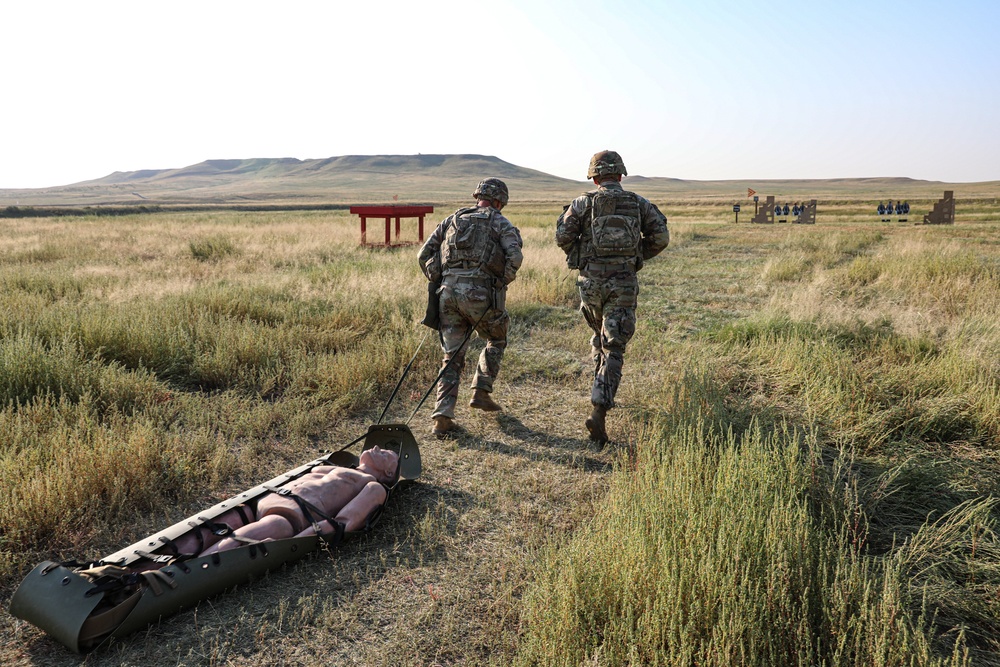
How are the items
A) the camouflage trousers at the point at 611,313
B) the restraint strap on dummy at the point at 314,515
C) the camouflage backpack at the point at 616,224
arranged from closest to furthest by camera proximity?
1. the restraint strap on dummy at the point at 314,515
2. the camouflage trousers at the point at 611,313
3. the camouflage backpack at the point at 616,224

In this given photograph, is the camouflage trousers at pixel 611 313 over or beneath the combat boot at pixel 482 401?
over

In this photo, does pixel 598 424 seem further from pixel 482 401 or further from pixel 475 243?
pixel 475 243

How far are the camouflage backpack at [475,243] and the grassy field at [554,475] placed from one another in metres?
1.44

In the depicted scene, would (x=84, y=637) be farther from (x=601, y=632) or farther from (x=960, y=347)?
(x=960, y=347)

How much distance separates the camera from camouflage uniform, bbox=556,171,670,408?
493 cm

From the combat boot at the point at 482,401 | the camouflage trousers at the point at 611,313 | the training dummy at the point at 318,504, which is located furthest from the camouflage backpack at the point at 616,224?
the training dummy at the point at 318,504

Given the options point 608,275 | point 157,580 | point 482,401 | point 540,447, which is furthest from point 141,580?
point 608,275

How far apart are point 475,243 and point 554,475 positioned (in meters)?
2.12

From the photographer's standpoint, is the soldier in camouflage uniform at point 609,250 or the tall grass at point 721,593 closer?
the tall grass at point 721,593

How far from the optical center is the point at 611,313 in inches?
197

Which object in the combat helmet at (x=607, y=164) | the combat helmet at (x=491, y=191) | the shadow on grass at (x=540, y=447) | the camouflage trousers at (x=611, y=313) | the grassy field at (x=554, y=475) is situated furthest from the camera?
the combat helmet at (x=491, y=191)

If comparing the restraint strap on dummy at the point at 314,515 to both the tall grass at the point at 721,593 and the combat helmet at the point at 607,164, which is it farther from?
the combat helmet at the point at 607,164

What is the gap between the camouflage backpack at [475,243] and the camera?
510cm

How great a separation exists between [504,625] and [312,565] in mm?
1172
